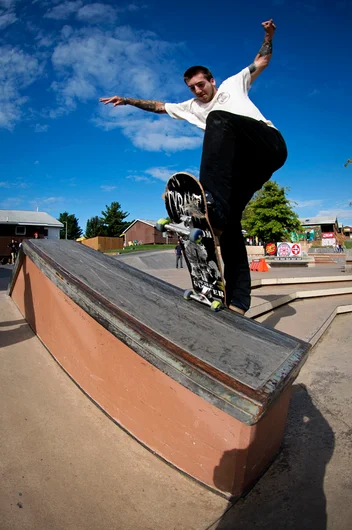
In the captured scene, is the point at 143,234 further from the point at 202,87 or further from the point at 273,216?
the point at 202,87

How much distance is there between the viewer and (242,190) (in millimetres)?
2490

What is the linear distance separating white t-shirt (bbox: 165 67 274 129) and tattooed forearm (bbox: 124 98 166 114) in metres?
0.18

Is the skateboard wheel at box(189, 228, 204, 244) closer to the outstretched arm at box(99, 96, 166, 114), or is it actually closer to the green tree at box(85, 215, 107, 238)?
the outstretched arm at box(99, 96, 166, 114)

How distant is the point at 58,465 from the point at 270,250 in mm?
34050

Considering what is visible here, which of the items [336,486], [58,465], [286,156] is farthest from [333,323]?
[58,465]

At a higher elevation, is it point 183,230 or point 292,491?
point 183,230

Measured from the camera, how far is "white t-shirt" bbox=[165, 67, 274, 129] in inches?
93.7

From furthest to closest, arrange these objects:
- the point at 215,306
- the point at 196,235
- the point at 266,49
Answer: the point at 266,49
the point at 215,306
the point at 196,235

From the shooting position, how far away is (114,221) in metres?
66.7

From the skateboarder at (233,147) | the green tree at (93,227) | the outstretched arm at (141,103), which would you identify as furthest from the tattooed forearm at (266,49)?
the green tree at (93,227)

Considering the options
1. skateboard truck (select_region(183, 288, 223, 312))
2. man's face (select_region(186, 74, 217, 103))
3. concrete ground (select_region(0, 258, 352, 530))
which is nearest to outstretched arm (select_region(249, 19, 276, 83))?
man's face (select_region(186, 74, 217, 103))

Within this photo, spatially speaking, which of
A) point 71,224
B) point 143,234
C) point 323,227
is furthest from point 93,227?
point 323,227

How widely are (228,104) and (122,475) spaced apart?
2422 millimetres

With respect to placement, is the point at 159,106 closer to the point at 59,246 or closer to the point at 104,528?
the point at 59,246
